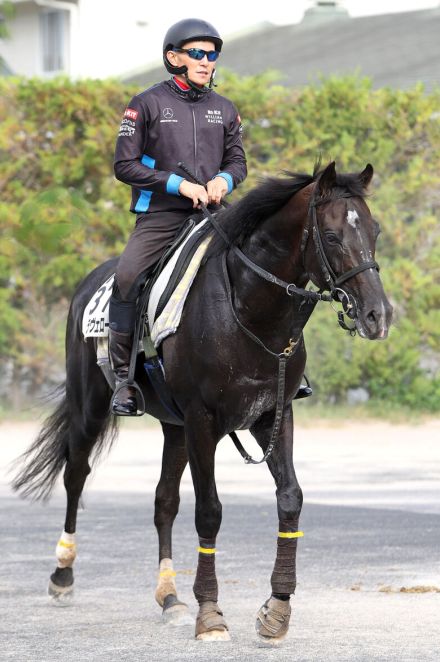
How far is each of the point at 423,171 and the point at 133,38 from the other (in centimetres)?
1841

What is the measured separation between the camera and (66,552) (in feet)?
27.8

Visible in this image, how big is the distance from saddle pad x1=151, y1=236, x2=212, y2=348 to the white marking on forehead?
1.12 m

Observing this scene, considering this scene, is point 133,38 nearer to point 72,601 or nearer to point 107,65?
point 107,65

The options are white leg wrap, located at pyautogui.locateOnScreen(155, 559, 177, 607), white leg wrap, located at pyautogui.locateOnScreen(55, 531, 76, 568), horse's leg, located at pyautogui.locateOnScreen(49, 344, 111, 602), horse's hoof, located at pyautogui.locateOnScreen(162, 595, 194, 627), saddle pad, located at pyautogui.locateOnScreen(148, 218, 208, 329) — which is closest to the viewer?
horse's hoof, located at pyautogui.locateOnScreen(162, 595, 194, 627)

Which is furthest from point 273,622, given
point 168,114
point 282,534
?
point 168,114

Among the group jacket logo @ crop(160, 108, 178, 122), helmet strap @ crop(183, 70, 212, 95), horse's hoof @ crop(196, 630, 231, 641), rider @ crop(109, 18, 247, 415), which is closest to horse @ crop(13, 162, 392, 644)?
horse's hoof @ crop(196, 630, 231, 641)

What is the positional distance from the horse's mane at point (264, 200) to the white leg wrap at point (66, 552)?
214 centimetres

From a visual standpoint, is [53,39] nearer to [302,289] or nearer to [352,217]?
[302,289]

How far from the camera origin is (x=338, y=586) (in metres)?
8.38

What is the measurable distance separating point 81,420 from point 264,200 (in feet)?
8.22

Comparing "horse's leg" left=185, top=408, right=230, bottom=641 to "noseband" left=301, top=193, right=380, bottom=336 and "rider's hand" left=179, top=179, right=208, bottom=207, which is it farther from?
"rider's hand" left=179, top=179, right=208, bottom=207

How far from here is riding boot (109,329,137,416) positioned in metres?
7.98

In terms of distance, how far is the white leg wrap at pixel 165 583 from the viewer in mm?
7727

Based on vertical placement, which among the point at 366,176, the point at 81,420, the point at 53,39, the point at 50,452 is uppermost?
the point at 366,176
